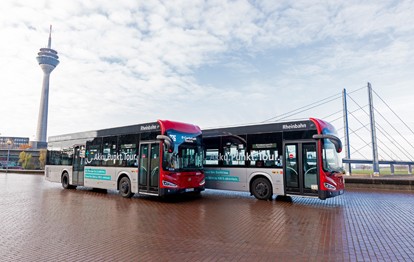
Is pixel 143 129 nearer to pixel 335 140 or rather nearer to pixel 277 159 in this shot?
pixel 277 159

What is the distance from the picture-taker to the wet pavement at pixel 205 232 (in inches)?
201

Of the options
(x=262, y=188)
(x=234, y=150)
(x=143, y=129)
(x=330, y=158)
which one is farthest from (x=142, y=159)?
(x=330, y=158)

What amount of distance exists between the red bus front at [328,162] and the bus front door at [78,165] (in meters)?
11.8

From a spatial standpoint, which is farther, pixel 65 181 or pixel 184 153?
pixel 65 181

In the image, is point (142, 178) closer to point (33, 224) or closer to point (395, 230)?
point (33, 224)

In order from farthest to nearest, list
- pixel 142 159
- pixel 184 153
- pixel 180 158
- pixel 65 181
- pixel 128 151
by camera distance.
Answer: pixel 65 181 → pixel 128 151 → pixel 142 159 → pixel 184 153 → pixel 180 158

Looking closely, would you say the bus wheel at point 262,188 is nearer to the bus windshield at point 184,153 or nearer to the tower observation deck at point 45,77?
the bus windshield at point 184,153

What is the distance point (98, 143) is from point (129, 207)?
5349 millimetres

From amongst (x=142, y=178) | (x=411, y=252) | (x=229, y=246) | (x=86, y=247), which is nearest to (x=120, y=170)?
(x=142, y=178)

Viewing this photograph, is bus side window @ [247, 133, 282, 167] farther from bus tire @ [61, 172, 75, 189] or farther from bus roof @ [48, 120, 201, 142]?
bus tire @ [61, 172, 75, 189]

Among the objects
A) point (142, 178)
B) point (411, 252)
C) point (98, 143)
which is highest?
point (98, 143)

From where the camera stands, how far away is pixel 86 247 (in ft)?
18.0

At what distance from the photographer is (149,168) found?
451 inches

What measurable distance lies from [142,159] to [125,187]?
67.3 inches
